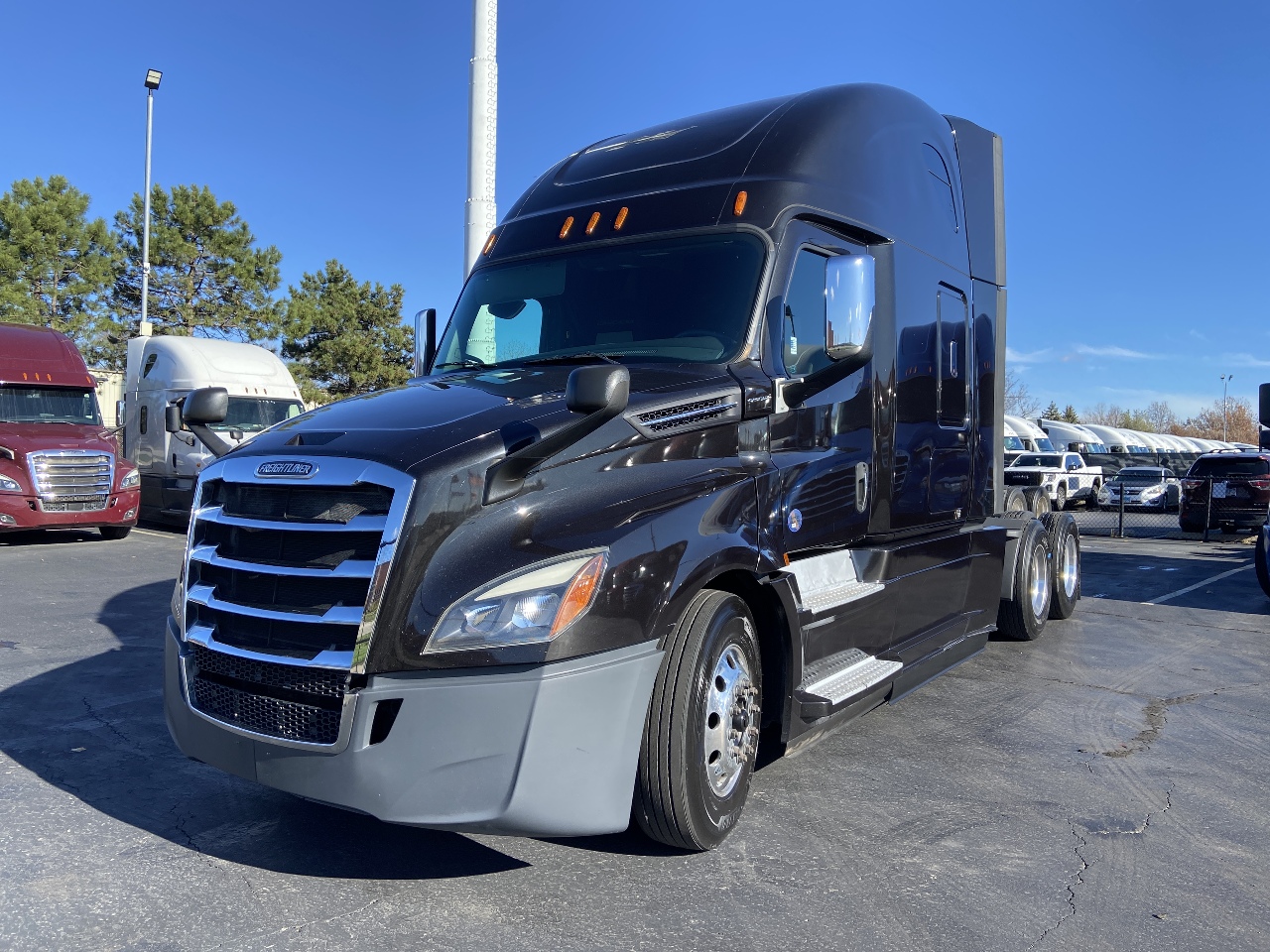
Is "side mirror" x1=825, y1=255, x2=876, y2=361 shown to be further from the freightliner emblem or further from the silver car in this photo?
the silver car

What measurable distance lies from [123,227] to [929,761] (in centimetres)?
4176

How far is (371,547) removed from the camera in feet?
11.4

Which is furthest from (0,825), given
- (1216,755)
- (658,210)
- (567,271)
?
(1216,755)

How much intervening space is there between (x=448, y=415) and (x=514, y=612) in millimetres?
911

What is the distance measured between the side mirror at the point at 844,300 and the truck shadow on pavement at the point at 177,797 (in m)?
2.59

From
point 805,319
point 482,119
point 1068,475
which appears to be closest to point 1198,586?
point 805,319

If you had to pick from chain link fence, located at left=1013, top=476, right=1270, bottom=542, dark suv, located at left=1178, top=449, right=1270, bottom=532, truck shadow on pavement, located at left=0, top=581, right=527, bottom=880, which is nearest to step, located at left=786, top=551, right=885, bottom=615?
truck shadow on pavement, located at left=0, top=581, right=527, bottom=880

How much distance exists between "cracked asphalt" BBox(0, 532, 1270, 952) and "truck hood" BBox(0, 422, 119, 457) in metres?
9.00

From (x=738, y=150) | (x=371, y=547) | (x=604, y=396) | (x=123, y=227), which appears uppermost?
(x=123, y=227)

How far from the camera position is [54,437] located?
1469 cm

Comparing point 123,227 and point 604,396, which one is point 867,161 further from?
point 123,227

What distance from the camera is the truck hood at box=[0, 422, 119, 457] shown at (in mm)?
14250

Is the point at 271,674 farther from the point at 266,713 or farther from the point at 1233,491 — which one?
the point at 1233,491

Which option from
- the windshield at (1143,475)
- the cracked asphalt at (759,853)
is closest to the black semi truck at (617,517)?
the cracked asphalt at (759,853)
